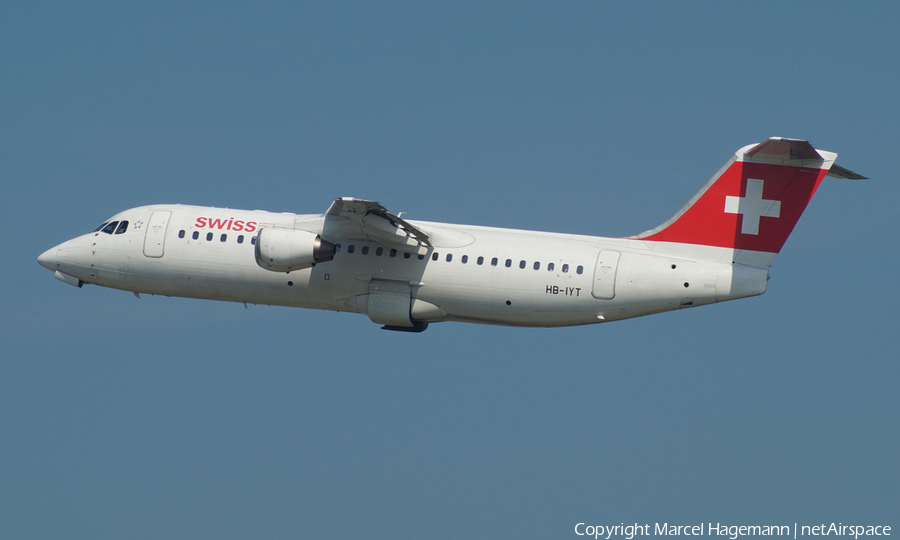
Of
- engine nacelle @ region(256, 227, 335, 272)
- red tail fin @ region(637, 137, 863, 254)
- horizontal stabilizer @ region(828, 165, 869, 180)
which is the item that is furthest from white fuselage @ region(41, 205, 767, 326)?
horizontal stabilizer @ region(828, 165, 869, 180)

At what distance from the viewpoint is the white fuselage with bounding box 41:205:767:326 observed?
1135 inches

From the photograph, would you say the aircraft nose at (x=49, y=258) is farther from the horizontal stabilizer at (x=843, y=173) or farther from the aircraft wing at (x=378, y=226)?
the horizontal stabilizer at (x=843, y=173)

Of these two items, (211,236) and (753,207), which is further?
(211,236)

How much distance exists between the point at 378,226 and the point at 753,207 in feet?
29.9

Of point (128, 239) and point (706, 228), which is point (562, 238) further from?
point (128, 239)

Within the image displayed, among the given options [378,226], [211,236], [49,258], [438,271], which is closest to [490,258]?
[438,271]

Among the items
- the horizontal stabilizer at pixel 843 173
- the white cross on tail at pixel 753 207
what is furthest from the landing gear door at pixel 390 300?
the horizontal stabilizer at pixel 843 173

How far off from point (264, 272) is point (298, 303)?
1235mm

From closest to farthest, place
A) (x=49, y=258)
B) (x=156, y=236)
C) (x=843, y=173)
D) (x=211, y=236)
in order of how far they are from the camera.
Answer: (x=843, y=173) < (x=211, y=236) < (x=156, y=236) < (x=49, y=258)

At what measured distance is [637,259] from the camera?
29.1m

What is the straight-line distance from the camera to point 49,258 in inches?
1297

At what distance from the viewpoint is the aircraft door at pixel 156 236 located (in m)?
31.5

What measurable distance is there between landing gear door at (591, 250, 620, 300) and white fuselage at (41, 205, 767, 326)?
0.9 inches

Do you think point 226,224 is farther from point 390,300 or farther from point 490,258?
point 490,258
